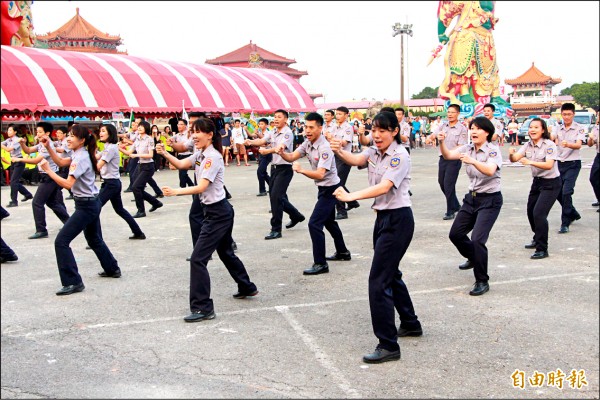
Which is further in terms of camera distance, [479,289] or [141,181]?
[141,181]

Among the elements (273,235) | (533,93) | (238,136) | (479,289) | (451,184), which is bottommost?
(479,289)

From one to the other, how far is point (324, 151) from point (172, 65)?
68.7 ft

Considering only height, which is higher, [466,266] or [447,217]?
[447,217]

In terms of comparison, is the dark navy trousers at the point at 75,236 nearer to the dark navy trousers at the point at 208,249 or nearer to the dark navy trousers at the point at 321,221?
the dark navy trousers at the point at 208,249

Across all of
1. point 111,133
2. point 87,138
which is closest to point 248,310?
point 87,138

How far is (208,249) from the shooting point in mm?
5387

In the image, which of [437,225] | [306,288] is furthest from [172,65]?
[306,288]

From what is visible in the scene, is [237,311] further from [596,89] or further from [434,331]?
[596,89]

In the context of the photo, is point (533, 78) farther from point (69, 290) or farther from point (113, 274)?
point (69, 290)

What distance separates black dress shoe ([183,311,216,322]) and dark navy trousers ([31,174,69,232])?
15.3ft

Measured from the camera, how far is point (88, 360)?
4.43 meters

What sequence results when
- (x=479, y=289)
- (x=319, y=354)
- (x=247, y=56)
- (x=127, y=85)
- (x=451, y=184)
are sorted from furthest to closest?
1. (x=247, y=56)
2. (x=127, y=85)
3. (x=451, y=184)
4. (x=479, y=289)
5. (x=319, y=354)

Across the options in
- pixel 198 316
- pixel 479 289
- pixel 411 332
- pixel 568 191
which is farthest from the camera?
pixel 568 191

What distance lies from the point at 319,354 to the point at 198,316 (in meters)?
1.30
